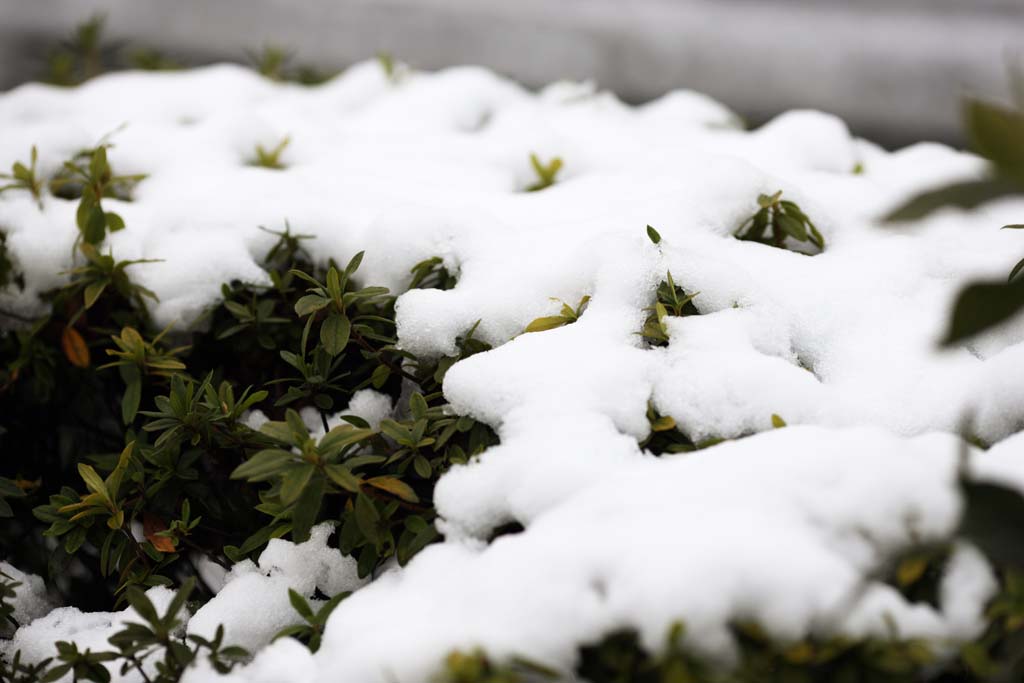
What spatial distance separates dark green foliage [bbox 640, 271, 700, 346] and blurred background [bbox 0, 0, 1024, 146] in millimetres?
1725

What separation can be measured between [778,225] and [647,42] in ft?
6.21

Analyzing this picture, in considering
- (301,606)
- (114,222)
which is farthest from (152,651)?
(114,222)

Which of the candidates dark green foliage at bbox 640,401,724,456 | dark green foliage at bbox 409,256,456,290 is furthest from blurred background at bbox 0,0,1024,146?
dark green foliage at bbox 640,401,724,456

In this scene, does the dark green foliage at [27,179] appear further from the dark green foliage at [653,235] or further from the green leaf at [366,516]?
the dark green foliage at [653,235]

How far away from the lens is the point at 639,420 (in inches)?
38.0

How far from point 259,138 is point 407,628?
1231 millimetres

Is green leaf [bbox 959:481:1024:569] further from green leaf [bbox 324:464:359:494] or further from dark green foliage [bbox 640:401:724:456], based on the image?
green leaf [bbox 324:464:359:494]

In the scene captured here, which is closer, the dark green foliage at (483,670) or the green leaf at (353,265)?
the dark green foliage at (483,670)

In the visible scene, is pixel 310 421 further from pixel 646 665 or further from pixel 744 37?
pixel 744 37

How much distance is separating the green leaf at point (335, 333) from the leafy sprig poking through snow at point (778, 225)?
24.1 inches

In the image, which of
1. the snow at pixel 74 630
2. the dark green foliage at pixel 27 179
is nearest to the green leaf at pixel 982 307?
the snow at pixel 74 630

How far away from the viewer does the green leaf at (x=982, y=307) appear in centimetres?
62

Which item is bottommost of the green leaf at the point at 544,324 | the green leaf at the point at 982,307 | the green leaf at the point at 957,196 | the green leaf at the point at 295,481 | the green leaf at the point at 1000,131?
the green leaf at the point at 295,481

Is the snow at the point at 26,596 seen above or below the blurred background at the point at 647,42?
below
